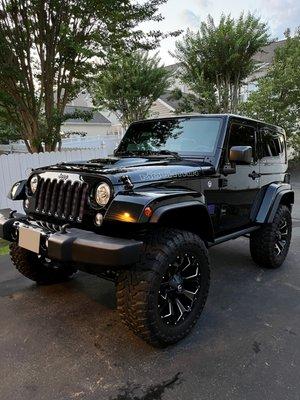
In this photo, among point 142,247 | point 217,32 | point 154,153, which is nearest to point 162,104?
point 217,32

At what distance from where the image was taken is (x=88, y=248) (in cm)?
234

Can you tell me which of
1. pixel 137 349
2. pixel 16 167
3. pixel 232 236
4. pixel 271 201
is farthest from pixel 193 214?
pixel 16 167

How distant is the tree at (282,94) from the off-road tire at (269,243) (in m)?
10.9

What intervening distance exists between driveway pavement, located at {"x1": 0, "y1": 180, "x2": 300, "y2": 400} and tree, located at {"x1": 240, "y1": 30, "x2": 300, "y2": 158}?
1174 cm

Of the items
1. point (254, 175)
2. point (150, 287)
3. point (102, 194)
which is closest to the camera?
point (150, 287)

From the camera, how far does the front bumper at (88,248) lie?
7.46 ft

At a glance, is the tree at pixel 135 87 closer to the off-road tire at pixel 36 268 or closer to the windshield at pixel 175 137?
the windshield at pixel 175 137

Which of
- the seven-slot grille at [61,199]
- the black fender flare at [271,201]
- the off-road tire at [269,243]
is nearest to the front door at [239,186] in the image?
the black fender flare at [271,201]

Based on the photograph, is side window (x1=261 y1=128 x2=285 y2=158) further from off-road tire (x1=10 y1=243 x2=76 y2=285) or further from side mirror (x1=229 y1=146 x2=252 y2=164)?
off-road tire (x1=10 y1=243 x2=76 y2=285)

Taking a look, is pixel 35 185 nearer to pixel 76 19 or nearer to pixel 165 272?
pixel 165 272

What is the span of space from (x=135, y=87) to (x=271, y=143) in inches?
443

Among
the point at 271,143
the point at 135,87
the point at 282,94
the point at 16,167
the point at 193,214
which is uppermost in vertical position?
the point at 135,87

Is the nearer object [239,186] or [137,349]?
[137,349]

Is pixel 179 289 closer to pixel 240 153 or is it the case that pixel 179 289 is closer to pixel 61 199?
pixel 61 199
